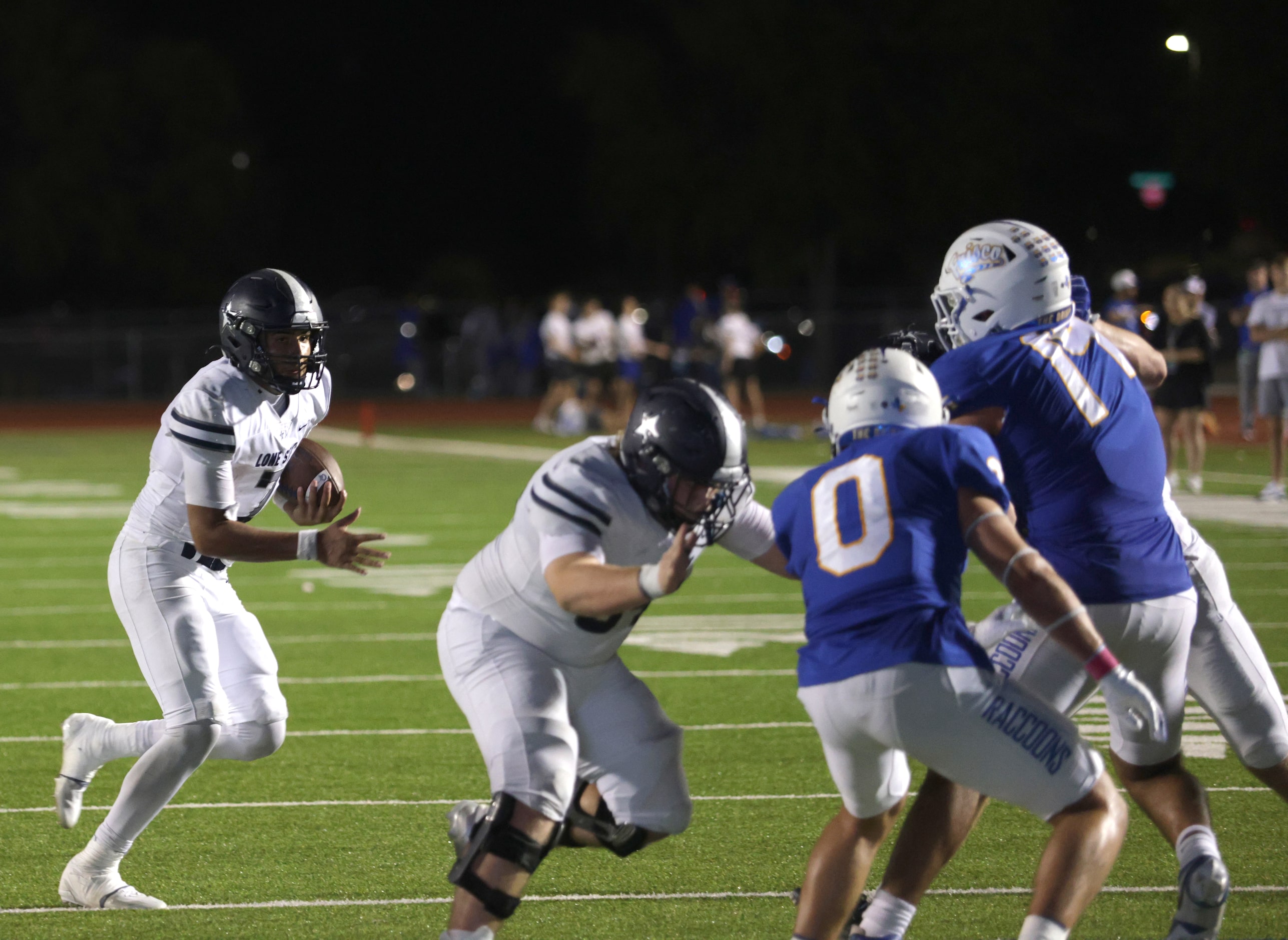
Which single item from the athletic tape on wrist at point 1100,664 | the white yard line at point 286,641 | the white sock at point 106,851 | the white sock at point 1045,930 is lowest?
the white yard line at point 286,641

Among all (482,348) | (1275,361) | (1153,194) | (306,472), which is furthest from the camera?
(482,348)

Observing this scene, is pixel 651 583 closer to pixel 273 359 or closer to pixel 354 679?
pixel 273 359

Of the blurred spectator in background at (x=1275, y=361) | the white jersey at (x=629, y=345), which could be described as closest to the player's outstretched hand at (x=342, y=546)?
the blurred spectator in background at (x=1275, y=361)

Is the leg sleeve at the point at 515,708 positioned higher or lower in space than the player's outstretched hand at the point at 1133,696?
lower

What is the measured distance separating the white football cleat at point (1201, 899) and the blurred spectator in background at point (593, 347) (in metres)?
20.2

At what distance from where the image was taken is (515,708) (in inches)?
167

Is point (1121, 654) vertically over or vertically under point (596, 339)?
over

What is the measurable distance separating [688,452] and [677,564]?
1.09ft

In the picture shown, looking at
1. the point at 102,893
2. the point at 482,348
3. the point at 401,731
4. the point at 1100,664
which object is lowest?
the point at 482,348

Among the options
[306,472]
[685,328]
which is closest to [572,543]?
[306,472]

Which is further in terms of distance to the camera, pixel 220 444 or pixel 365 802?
pixel 365 802

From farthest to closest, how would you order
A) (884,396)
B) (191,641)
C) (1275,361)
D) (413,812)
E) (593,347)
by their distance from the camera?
(593,347) → (1275,361) → (413,812) → (191,641) → (884,396)

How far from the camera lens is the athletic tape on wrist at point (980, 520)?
3.88 m

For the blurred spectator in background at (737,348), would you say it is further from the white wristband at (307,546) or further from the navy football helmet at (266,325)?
the white wristband at (307,546)
